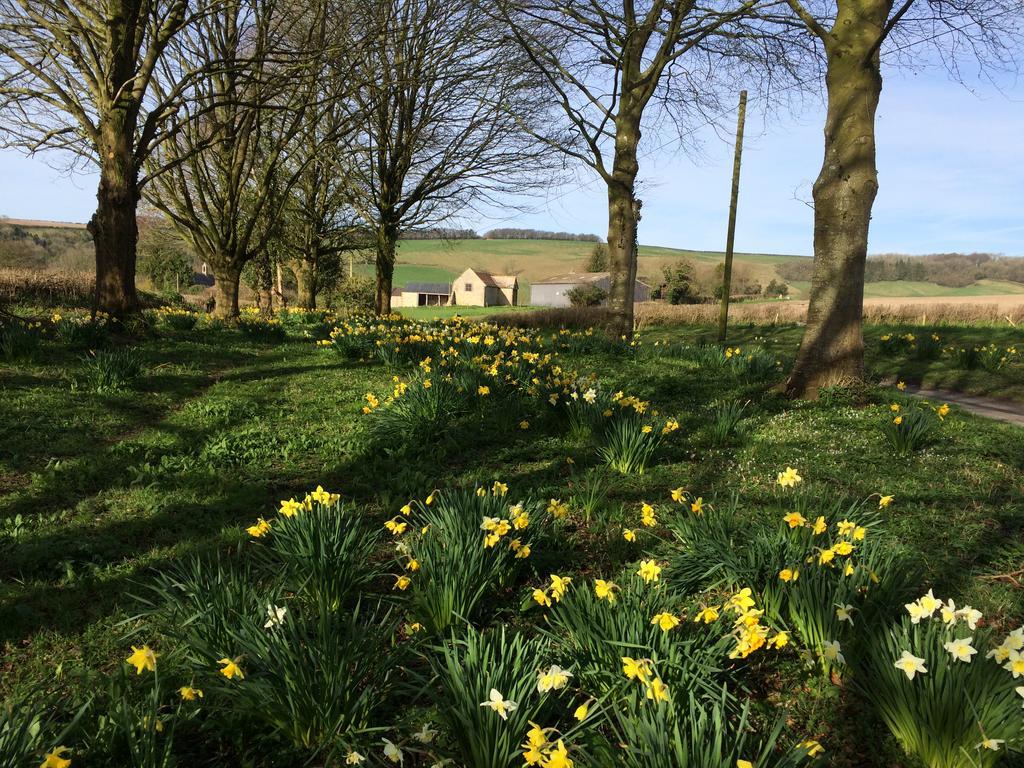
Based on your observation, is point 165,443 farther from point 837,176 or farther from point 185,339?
point 837,176

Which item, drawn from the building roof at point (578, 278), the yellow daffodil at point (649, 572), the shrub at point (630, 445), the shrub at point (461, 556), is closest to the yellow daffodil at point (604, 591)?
the yellow daffodil at point (649, 572)

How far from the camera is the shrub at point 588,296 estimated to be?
51.8 m

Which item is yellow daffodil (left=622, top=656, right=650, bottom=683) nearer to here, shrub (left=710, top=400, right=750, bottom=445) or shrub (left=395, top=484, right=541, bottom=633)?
shrub (left=395, top=484, right=541, bottom=633)

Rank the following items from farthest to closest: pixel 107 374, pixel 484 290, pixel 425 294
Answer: pixel 425 294
pixel 484 290
pixel 107 374

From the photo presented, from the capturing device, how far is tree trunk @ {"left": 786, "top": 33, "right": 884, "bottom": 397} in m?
6.40

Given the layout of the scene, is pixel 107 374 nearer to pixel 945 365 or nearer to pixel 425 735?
pixel 425 735

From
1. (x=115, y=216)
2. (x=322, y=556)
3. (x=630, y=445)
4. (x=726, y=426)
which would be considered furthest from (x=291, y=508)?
(x=115, y=216)

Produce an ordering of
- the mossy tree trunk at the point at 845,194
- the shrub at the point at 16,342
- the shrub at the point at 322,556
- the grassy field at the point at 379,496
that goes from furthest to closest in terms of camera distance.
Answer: the shrub at the point at 16,342, the mossy tree trunk at the point at 845,194, the shrub at the point at 322,556, the grassy field at the point at 379,496

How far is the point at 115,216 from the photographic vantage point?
8.76 meters

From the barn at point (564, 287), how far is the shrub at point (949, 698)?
63405 mm

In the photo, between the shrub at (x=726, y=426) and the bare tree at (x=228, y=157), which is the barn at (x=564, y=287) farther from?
the shrub at (x=726, y=426)

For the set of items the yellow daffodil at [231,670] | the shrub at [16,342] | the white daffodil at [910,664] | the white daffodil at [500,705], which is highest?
the shrub at [16,342]

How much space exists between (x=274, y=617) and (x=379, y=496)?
2.05m

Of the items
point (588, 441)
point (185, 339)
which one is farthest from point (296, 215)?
point (588, 441)
